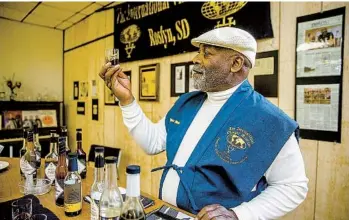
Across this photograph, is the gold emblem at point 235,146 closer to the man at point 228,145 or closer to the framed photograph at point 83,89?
the man at point 228,145

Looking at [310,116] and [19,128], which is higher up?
[310,116]

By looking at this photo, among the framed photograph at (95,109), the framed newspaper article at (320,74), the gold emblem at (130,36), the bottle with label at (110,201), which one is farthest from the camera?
the framed photograph at (95,109)

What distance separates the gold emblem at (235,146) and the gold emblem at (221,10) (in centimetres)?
128

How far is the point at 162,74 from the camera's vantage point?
284 cm

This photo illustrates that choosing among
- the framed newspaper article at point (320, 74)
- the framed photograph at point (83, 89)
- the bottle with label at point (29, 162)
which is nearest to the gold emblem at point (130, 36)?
the framed photograph at point (83, 89)

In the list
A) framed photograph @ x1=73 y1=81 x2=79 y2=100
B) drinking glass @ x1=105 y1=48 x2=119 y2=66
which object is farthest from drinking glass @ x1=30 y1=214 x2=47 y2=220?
framed photograph @ x1=73 y1=81 x2=79 y2=100

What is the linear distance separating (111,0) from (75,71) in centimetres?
168

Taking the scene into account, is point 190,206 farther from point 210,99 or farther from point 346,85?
point 346,85

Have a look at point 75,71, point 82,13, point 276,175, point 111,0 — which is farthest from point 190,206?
point 75,71

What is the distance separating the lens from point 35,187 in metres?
1.08

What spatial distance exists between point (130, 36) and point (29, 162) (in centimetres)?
228

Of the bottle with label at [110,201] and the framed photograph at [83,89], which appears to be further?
the framed photograph at [83,89]

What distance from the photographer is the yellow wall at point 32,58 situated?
4172 millimetres

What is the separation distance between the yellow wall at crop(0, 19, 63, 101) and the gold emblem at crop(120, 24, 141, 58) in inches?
83.5
